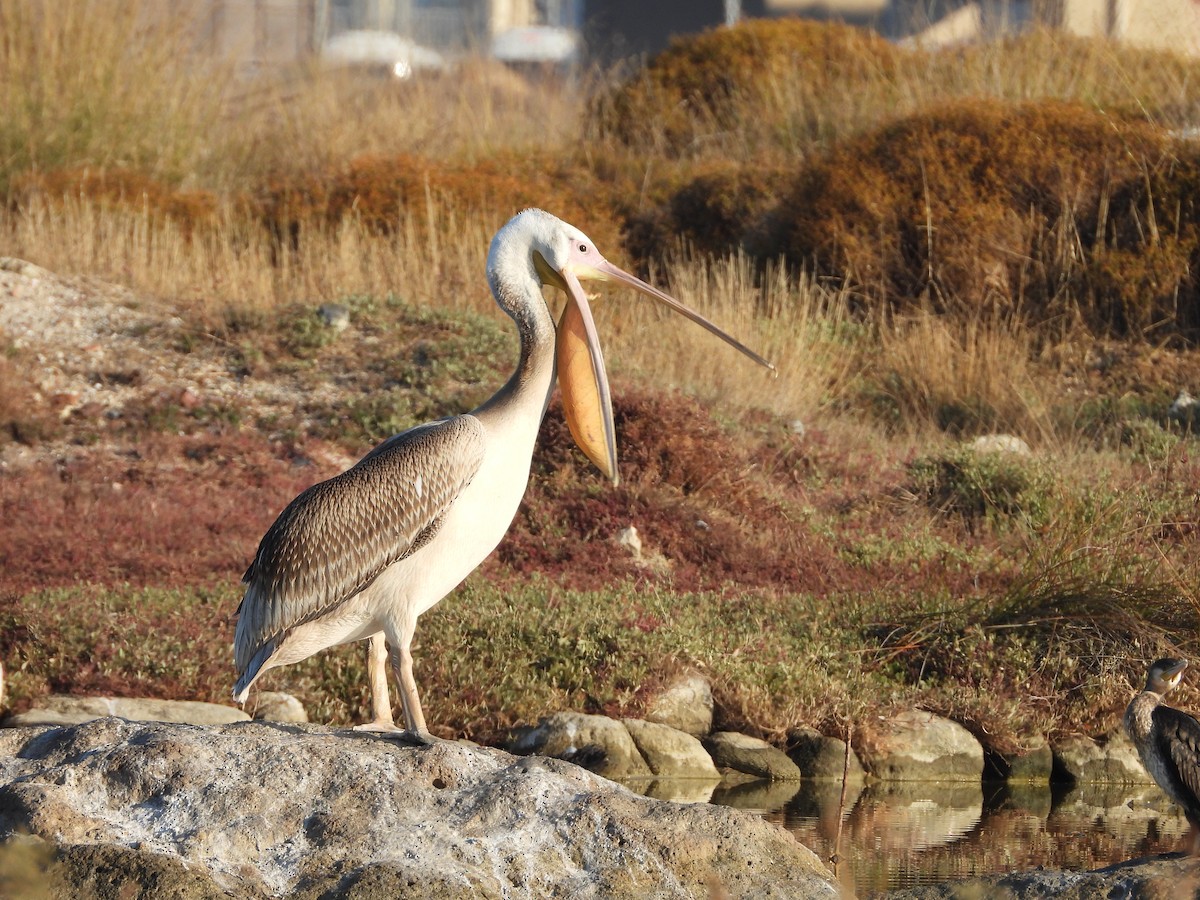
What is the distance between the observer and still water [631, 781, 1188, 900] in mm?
6125

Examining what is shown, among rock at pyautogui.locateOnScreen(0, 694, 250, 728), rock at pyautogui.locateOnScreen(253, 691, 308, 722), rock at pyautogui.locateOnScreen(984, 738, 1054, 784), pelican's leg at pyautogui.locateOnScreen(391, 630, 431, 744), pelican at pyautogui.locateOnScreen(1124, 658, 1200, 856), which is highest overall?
pelican's leg at pyautogui.locateOnScreen(391, 630, 431, 744)

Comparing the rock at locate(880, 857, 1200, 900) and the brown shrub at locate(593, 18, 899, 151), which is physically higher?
the brown shrub at locate(593, 18, 899, 151)

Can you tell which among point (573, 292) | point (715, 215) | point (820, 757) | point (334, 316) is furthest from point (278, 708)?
point (715, 215)

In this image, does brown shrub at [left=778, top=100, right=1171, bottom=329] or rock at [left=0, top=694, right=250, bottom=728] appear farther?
brown shrub at [left=778, top=100, right=1171, bottom=329]

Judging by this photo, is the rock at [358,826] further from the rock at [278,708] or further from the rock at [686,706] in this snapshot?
the rock at [686,706]

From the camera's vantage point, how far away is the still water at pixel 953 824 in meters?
6.12

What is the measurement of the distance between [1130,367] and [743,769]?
7.57 metres

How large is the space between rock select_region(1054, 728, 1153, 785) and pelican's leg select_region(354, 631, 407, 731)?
11.9 feet

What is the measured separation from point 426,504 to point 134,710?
106 inches

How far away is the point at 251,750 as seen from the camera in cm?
457

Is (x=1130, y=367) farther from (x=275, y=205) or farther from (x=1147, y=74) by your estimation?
(x=275, y=205)

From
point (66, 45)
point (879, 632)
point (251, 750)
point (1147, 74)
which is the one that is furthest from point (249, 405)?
point (1147, 74)

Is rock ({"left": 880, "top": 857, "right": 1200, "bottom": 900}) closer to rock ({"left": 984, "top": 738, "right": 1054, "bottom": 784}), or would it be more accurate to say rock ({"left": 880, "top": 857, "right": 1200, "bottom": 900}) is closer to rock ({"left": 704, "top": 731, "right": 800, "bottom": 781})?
rock ({"left": 704, "top": 731, "right": 800, "bottom": 781})

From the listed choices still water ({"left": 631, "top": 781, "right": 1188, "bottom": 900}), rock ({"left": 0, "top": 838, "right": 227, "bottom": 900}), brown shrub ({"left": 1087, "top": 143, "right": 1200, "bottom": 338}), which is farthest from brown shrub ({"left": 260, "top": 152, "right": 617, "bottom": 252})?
rock ({"left": 0, "top": 838, "right": 227, "bottom": 900})
